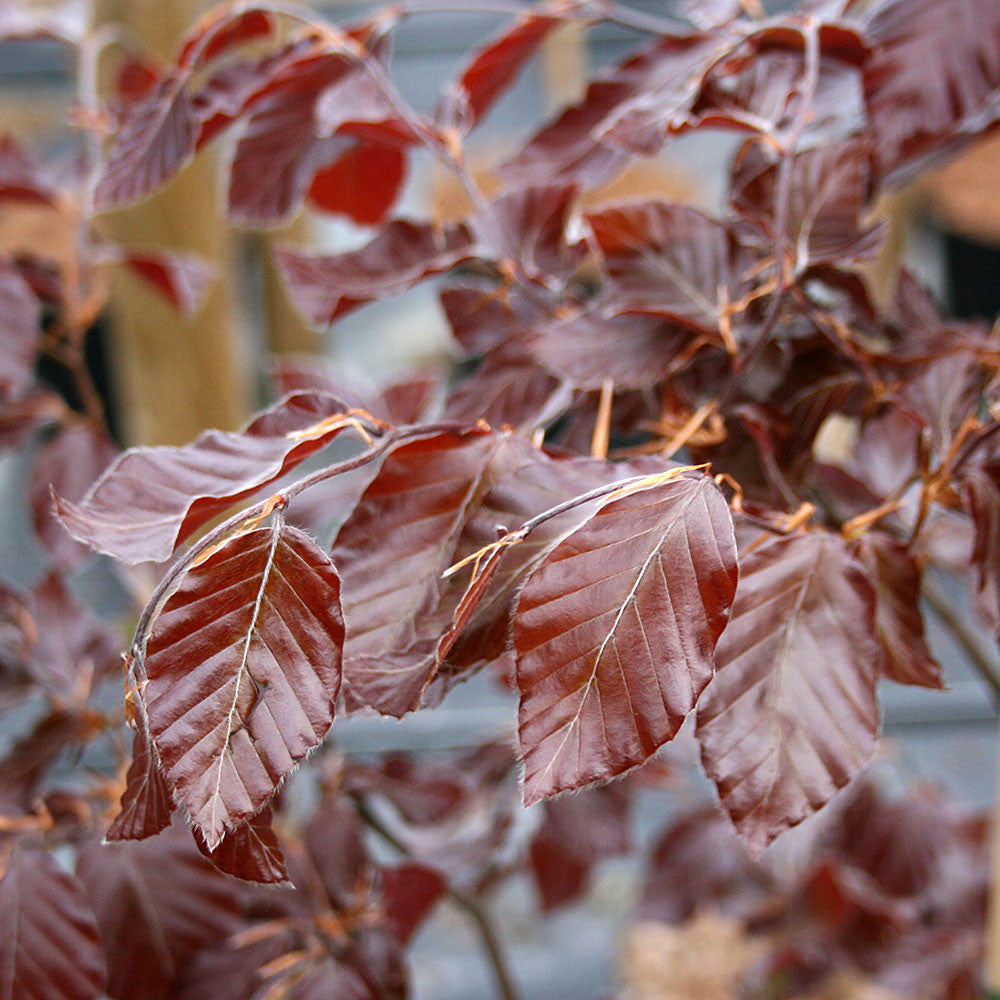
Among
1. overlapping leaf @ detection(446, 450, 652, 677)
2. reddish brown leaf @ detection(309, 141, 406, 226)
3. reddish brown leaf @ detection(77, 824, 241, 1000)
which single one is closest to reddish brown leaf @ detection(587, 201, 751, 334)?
overlapping leaf @ detection(446, 450, 652, 677)

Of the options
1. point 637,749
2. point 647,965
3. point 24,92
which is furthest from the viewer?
→ point 24,92

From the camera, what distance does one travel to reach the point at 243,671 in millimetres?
261

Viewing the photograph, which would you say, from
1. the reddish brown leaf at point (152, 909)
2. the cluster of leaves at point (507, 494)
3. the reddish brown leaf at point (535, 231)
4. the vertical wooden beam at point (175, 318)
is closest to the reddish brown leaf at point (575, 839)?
the cluster of leaves at point (507, 494)

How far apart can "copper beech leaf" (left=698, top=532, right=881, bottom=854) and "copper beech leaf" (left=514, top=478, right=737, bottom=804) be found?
0.15ft

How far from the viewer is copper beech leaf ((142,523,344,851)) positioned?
249 mm

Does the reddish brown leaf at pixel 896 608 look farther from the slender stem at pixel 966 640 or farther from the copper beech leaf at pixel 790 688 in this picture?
the slender stem at pixel 966 640

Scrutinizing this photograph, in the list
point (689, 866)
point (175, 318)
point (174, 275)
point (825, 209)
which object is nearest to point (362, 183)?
point (174, 275)

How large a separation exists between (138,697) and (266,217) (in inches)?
13.2

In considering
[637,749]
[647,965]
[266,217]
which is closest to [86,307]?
[266,217]

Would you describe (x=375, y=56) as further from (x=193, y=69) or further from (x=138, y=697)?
(x=138, y=697)

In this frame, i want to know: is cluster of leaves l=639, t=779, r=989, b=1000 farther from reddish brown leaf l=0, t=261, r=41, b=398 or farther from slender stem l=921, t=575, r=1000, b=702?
reddish brown leaf l=0, t=261, r=41, b=398

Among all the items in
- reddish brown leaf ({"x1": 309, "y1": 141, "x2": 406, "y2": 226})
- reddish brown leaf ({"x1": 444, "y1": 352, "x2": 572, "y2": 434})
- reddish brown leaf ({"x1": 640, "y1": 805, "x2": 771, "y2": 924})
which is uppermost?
reddish brown leaf ({"x1": 309, "y1": 141, "x2": 406, "y2": 226})

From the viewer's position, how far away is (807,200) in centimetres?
40

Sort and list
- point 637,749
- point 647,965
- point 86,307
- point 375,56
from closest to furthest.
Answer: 1. point 637,749
2. point 375,56
3. point 86,307
4. point 647,965
